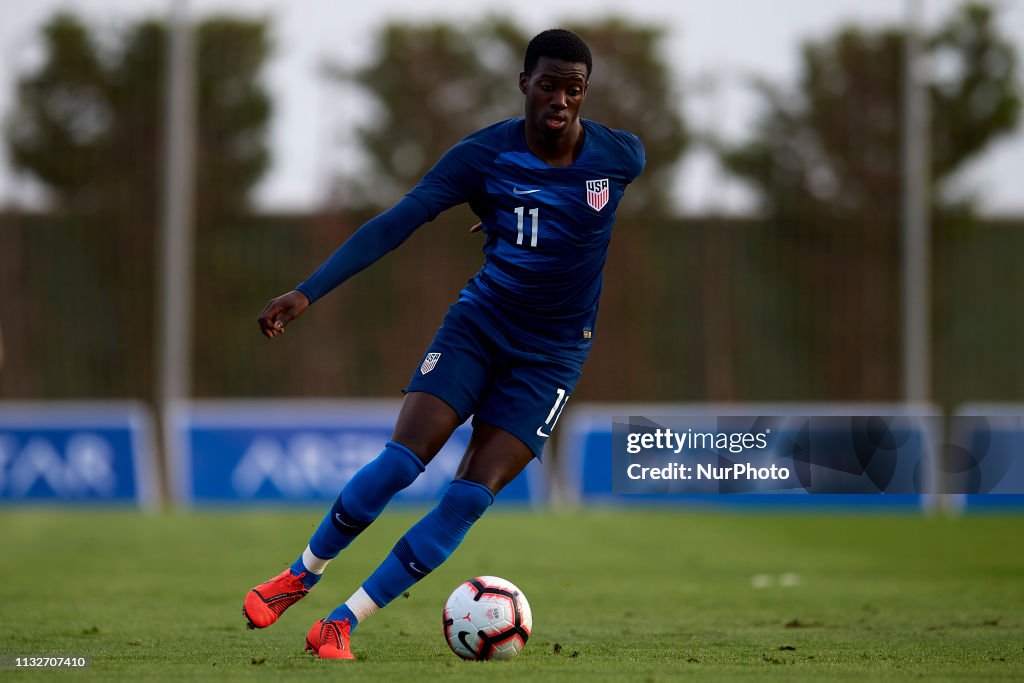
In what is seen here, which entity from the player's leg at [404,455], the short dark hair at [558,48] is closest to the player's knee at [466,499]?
the player's leg at [404,455]

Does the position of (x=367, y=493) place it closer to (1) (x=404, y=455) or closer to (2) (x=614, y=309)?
(1) (x=404, y=455)

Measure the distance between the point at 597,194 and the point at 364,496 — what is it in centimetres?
158

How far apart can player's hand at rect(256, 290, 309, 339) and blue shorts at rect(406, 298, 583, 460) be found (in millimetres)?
639

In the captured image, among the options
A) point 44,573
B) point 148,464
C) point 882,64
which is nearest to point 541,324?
point 44,573

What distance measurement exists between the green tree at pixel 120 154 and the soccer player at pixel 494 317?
1484 cm

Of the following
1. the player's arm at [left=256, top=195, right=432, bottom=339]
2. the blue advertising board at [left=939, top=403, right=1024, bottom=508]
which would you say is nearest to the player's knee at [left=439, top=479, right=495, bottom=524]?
the player's arm at [left=256, top=195, right=432, bottom=339]

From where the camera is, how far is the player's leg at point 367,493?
5816mm

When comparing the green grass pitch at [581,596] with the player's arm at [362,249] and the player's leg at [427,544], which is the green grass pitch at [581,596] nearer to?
the player's leg at [427,544]

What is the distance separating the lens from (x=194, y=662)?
Result: 568 cm

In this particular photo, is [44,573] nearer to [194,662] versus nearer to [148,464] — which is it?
[194,662]

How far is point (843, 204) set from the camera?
20.3 meters

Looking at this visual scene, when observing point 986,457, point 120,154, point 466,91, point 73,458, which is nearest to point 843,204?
point 986,457

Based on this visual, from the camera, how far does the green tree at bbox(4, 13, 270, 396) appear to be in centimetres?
2011

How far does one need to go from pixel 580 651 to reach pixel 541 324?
1.41m
